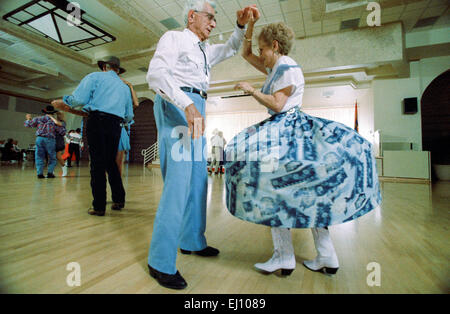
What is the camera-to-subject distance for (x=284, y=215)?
905mm

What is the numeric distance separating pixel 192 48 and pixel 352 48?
6.46 meters

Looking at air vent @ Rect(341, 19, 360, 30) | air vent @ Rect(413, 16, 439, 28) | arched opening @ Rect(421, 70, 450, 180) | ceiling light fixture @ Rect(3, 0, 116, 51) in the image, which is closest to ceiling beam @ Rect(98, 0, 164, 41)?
ceiling light fixture @ Rect(3, 0, 116, 51)

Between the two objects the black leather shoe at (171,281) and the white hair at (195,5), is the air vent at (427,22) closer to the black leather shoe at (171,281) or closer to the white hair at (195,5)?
the white hair at (195,5)

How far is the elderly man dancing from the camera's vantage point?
919mm

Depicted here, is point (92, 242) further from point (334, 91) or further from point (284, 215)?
point (334, 91)

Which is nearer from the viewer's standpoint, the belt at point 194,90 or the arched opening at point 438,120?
the belt at point 194,90

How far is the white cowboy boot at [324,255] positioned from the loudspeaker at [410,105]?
7.84 metres

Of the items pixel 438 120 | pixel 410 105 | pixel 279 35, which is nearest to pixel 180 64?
pixel 279 35

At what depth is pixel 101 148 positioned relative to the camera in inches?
80.4

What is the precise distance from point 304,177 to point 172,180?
0.54m

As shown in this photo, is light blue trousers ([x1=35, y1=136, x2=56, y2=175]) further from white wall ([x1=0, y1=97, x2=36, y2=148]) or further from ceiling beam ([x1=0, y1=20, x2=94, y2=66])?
white wall ([x1=0, y1=97, x2=36, y2=148])

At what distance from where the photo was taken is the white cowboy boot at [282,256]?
1001mm

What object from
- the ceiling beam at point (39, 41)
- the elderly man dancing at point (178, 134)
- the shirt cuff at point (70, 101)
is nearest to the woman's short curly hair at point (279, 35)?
the elderly man dancing at point (178, 134)

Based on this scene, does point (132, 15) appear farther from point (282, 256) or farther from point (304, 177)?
point (282, 256)
